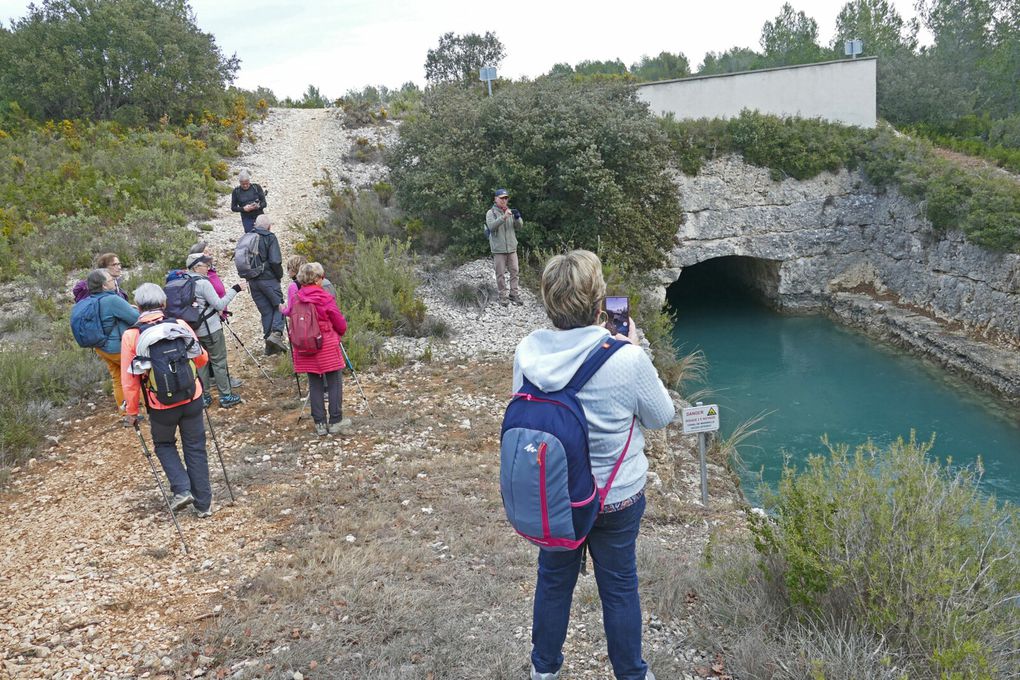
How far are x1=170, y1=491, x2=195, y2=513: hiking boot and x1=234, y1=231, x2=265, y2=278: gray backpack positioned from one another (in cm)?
309

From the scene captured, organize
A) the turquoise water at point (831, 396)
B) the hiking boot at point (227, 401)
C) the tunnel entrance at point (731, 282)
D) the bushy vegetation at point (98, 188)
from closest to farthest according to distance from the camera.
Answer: the hiking boot at point (227, 401) → the turquoise water at point (831, 396) → the bushy vegetation at point (98, 188) → the tunnel entrance at point (731, 282)

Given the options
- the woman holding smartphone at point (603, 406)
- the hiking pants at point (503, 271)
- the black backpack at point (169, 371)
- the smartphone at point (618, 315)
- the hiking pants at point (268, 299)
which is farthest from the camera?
the hiking pants at point (503, 271)

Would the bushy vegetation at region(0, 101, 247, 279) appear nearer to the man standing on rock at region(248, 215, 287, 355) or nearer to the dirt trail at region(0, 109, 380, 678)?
the man standing on rock at region(248, 215, 287, 355)

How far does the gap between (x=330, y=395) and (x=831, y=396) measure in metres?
8.82

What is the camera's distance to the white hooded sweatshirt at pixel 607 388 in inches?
101

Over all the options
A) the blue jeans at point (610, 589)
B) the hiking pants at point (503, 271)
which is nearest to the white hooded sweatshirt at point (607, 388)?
the blue jeans at point (610, 589)

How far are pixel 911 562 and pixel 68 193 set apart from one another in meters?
14.4

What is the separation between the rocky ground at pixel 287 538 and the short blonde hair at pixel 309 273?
5.07 feet

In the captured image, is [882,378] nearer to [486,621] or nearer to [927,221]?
[927,221]

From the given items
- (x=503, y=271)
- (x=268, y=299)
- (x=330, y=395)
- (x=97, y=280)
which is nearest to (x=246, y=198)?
(x=268, y=299)

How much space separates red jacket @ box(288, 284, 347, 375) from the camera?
628 centimetres

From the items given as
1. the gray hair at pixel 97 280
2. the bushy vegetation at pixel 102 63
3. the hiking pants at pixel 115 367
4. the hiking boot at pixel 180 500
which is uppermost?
the bushy vegetation at pixel 102 63

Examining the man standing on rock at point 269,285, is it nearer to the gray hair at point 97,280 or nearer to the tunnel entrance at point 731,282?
the gray hair at point 97,280

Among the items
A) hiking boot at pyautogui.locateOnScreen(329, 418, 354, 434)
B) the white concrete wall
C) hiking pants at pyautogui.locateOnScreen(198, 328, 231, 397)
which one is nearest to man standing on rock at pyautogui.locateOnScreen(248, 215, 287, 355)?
hiking pants at pyautogui.locateOnScreen(198, 328, 231, 397)
